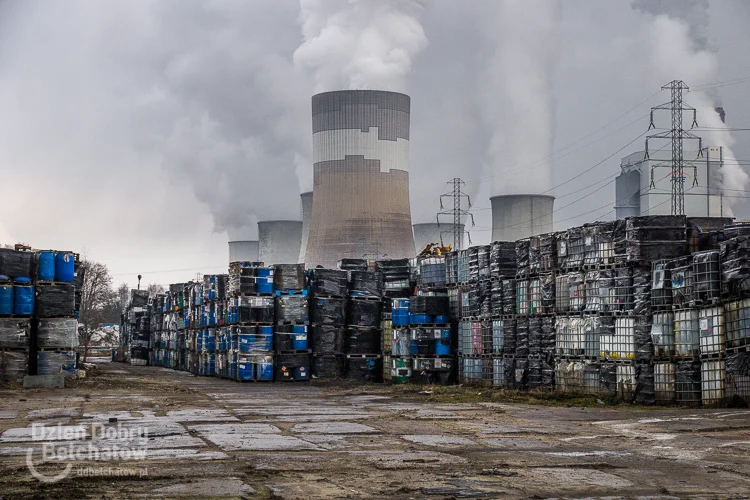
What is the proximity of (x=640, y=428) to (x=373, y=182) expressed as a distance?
1260 inches

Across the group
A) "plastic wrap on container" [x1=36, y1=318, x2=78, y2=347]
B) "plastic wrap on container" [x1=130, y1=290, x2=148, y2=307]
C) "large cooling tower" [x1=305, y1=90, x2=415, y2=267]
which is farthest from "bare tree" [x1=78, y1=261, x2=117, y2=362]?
"plastic wrap on container" [x1=36, y1=318, x2=78, y2=347]

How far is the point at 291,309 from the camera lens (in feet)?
78.6

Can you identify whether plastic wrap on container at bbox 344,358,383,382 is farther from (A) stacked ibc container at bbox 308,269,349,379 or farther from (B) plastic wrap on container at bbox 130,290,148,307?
(B) plastic wrap on container at bbox 130,290,148,307

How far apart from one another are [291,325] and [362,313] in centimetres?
186

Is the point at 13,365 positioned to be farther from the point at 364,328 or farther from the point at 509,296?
the point at 509,296

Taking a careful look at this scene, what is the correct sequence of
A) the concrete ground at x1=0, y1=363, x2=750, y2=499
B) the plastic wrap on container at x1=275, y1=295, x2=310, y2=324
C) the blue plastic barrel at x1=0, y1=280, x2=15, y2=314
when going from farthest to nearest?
the plastic wrap on container at x1=275, y1=295, x2=310, y2=324 → the blue plastic barrel at x1=0, y1=280, x2=15, y2=314 → the concrete ground at x1=0, y1=363, x2=750, y2=499

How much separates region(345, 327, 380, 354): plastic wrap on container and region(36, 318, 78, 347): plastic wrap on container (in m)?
7.12

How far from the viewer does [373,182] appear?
4253cm

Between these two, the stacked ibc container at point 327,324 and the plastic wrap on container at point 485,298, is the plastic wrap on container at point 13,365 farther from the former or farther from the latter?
the plastic wrap on container at point 485,298

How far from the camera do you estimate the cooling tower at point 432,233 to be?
176 feet

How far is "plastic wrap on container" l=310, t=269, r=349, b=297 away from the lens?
24359mm

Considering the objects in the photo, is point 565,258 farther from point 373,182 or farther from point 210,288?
point 373,182

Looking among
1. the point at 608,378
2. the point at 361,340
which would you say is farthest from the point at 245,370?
the point at 608,378

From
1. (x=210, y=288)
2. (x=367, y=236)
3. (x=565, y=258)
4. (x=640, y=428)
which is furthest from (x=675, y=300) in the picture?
(x=367, y=236)
